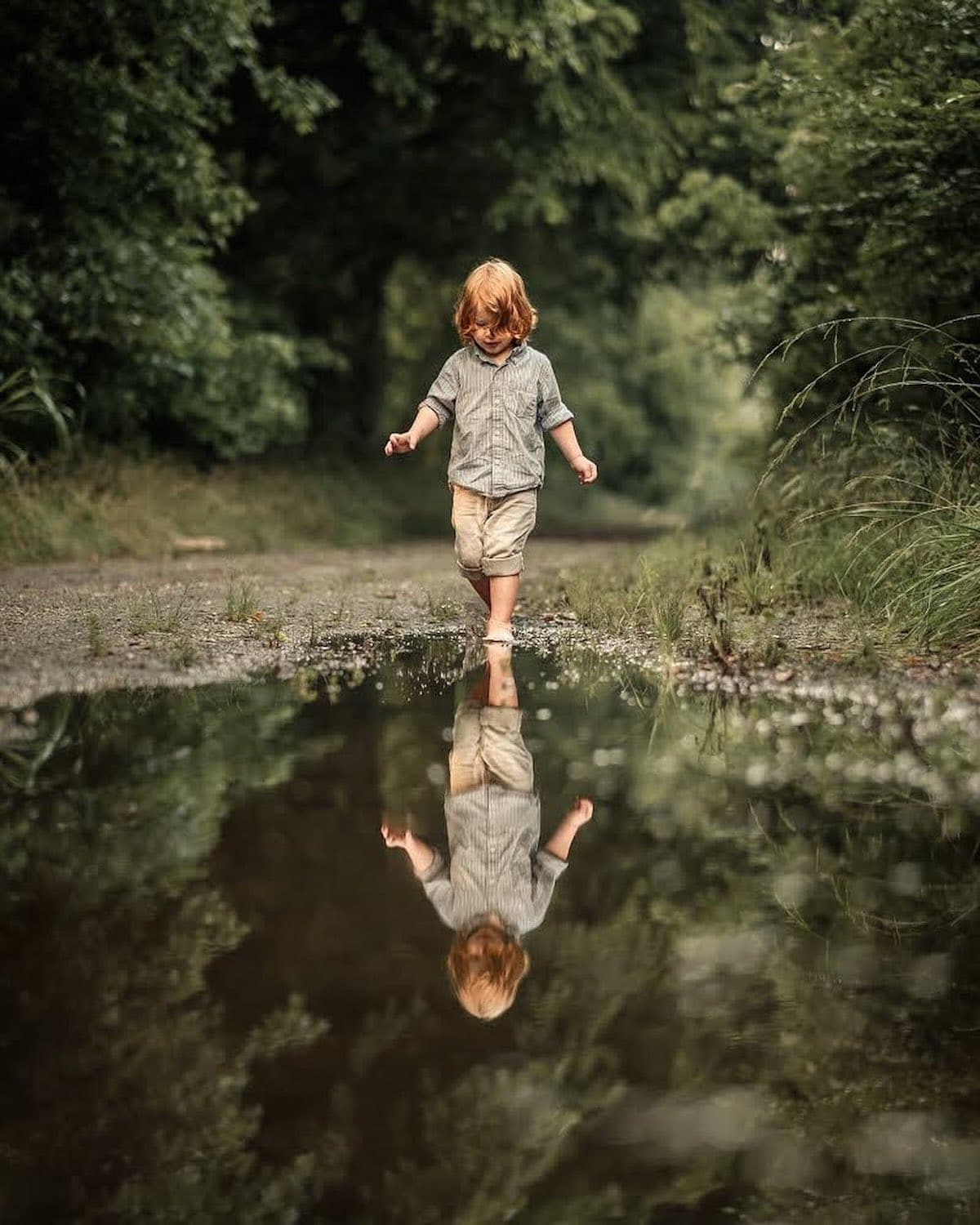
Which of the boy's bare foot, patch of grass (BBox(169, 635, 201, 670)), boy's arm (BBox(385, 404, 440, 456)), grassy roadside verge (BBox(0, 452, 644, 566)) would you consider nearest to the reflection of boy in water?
patch of grass (BBox(169, 635, 201, 670))

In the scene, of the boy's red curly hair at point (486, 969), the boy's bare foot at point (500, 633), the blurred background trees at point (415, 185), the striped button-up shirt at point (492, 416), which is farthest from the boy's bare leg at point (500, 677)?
the blurred background trees at point (415, 185)

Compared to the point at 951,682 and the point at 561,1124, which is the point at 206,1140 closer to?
the point at 561,1124

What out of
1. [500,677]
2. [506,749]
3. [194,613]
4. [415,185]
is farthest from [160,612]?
[415,185]

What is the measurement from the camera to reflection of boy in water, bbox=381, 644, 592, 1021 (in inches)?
A: 118

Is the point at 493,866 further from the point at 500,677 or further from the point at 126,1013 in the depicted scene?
the point at 500,677

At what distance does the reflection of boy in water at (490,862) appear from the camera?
3010 millimetres

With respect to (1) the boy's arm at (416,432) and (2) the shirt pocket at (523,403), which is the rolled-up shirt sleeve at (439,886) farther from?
(2) the shirt pocket at (523,403)

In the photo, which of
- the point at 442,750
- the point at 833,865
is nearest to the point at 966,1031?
the point at 833,865

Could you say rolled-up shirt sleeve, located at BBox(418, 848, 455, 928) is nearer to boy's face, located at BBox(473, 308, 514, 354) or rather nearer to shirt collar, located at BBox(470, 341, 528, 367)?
boy's face, located at BBox(473, 308, 514, 354)

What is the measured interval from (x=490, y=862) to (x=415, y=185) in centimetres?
1888

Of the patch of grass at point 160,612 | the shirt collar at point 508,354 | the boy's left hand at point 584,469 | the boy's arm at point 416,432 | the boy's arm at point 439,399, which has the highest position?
the shirt collar at point 508,354

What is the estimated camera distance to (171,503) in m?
16.5

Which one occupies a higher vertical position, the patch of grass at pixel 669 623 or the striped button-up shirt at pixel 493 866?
the patch of grass at pixel 669 623

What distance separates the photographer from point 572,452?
8352 millimetres
